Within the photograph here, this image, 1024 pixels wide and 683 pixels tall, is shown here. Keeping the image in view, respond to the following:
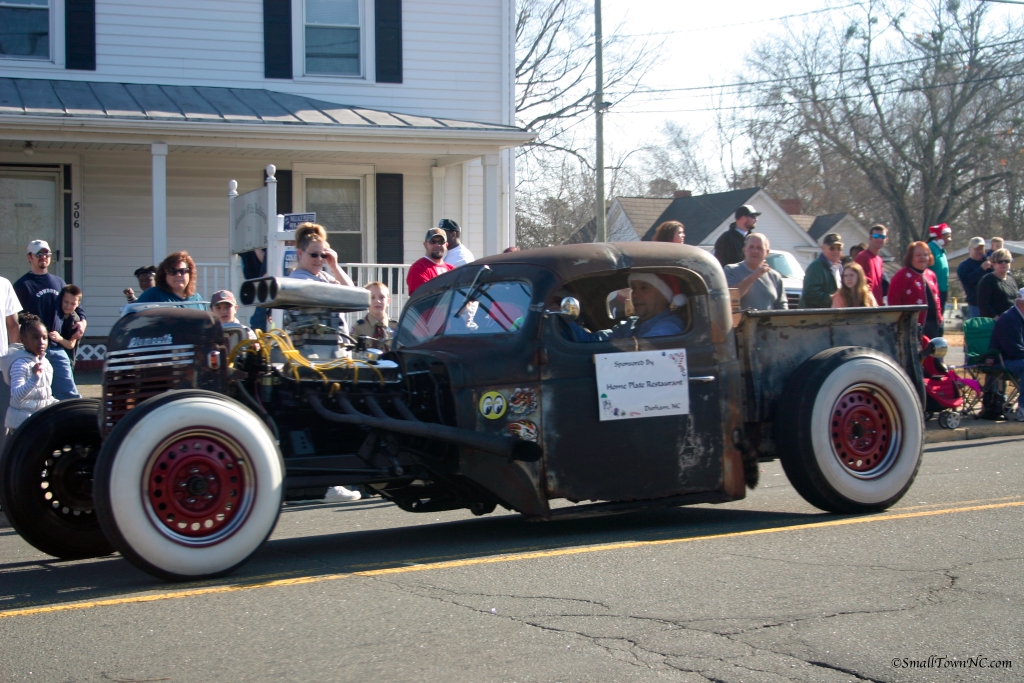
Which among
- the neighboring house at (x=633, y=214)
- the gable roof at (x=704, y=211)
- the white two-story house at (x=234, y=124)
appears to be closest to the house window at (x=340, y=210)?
the white two-story house at (x=234, y=124)

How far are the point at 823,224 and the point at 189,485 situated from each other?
151ft

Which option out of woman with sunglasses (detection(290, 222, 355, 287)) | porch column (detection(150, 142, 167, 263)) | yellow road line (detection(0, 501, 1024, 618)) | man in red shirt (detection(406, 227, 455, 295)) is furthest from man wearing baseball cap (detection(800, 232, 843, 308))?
porch column (detection(150, 142, 167, 263))

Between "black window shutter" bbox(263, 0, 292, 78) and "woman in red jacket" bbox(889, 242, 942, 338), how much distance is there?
9.52m

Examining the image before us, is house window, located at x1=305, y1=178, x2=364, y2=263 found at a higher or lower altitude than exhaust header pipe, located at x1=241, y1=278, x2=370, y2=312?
higher

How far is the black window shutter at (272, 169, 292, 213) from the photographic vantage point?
54.1 ft

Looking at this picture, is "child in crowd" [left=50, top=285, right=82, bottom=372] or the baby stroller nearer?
"child in crowd" [left=50, top=285, right=82, bottom=372]

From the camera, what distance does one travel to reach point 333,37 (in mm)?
16781

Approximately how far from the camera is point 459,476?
6117 millimetres

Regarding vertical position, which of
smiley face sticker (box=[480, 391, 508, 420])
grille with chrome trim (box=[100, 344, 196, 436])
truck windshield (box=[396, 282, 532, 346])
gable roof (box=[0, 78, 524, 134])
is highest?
gable roof (box=[0, 78, 524, 134])

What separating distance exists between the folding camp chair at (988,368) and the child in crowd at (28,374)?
384 inches

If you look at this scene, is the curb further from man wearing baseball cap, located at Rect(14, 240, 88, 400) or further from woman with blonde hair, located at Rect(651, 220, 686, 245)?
man wearing baseball cap, located at Rect(14, 240, 88, 400)

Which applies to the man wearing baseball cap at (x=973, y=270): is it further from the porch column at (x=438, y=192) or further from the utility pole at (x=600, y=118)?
the utility pole at (x=600, y=118)

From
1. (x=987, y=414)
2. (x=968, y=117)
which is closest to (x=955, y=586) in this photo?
(x=987, y=414)

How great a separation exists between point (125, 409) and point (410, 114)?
12.1 meters
